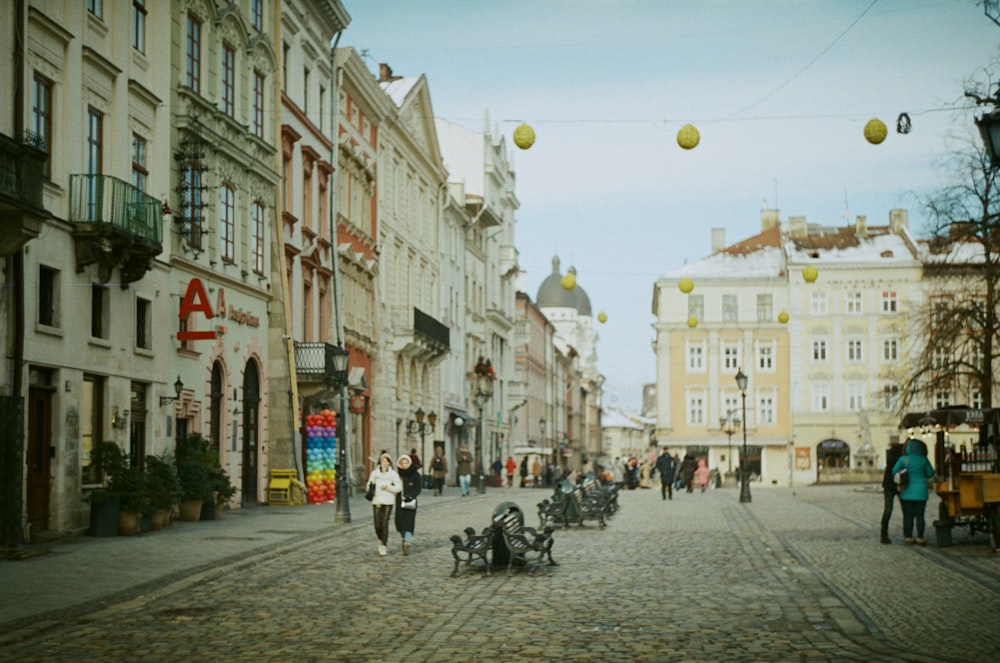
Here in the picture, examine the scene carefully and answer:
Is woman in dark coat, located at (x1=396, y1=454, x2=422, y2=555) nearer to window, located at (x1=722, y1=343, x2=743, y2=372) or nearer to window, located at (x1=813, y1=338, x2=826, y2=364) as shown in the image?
window, located at (x1=813, y1=338, x2=826, y2=364)

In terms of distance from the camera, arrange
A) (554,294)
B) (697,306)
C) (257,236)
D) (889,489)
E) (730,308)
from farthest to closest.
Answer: (554,294) < (697,306) < (730,308) < (257,236) < (889,489)

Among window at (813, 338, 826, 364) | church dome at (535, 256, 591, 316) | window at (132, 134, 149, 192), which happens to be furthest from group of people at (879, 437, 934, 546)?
church dome at (535, 256, 591, 316)

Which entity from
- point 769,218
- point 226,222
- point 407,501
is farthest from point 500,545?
point 769,218

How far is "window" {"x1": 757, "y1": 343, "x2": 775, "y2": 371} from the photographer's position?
320 feet

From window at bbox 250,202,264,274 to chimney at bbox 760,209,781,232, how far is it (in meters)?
72.5

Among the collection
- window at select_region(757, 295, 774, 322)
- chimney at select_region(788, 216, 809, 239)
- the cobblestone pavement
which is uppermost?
chimney at select_region(788, 216, 809, 239)

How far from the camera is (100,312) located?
26641mm

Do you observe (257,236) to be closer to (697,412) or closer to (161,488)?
(161,488)

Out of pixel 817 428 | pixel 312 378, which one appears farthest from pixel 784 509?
pixel 817 428

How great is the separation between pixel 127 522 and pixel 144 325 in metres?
5.36

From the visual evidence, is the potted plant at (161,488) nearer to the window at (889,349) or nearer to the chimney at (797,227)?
the window at (889,349)

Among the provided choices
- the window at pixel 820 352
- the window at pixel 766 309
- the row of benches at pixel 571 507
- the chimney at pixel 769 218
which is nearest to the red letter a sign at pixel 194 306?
the row of benches at pixel 571 507

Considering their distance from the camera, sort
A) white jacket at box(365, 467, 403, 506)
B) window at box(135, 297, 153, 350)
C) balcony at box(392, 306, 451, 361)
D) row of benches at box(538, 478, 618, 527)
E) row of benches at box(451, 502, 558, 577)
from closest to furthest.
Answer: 1. row of benches at box(451, 502, 558, 577)
2. white jacket at box(365, 467, 403, 506)
3. row of benches at box(538, 478, 618, 527)
4. window at box(135, 297, 153, 350)
5. balcony at box(392, 306, 451, 361)

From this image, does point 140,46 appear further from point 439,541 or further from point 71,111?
point 439,541
